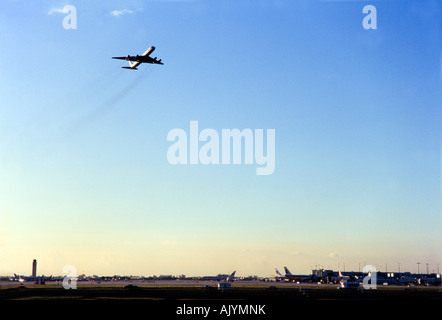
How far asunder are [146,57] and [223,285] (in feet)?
265

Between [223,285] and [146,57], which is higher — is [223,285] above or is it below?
below
